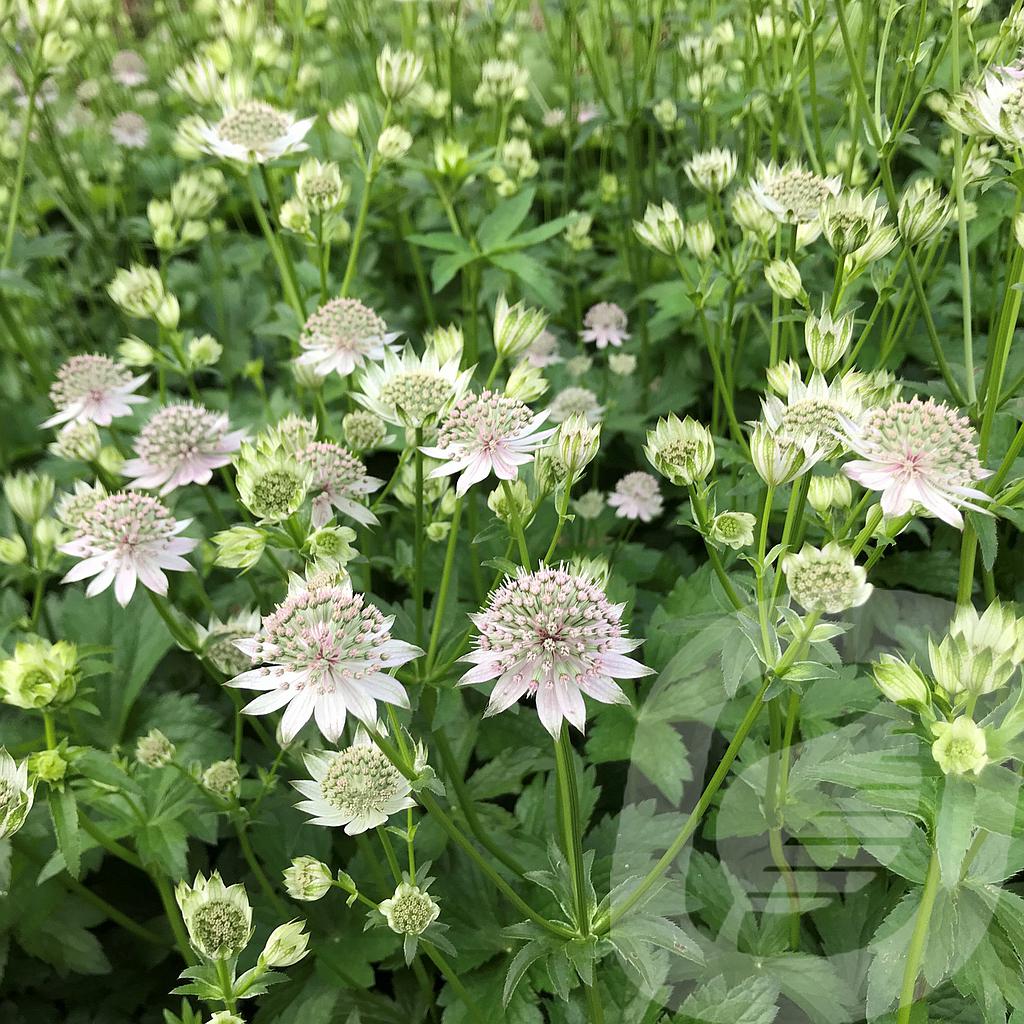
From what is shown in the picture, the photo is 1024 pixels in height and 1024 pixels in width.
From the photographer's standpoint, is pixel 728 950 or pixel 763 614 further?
pixel 728 950

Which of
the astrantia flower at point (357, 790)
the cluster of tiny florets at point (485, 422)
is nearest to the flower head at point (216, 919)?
the astrantia flower at point (357, 790)

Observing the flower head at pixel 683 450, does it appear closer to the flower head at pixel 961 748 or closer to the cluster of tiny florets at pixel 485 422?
the cluster of tiny florets at pixel 485 422

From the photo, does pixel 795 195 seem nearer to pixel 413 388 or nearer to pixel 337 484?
pixel 413 388

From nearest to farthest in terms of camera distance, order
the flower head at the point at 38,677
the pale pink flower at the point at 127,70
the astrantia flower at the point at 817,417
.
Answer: the astrantia flower at the point at 817,417, the flower head at the point at 38,677, the pale pink flower at the point at 127,70

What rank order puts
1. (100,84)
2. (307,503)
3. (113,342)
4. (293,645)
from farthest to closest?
(100,84), (113,342), (307,503), (293,645)

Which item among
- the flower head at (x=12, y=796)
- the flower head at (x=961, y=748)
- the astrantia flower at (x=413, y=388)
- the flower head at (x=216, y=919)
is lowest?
the flower head at (x=216, y=919)

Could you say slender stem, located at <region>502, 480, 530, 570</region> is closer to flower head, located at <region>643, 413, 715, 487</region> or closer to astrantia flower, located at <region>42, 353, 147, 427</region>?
flower head, located at <region>643, 413, 715, 487</region>

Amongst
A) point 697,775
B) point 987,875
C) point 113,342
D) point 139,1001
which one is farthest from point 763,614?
point 113,342

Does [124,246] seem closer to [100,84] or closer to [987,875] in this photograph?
[100,84]
